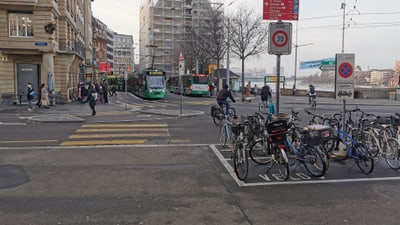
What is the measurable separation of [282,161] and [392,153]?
2.94 m

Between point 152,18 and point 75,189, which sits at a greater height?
point 152,18

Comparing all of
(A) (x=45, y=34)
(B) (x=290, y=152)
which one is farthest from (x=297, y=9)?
(A) (x=45, y=34)

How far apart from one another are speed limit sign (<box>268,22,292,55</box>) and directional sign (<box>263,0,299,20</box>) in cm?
25

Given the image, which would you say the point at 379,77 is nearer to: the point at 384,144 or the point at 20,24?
the point at 20,24

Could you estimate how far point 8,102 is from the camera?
26703mm

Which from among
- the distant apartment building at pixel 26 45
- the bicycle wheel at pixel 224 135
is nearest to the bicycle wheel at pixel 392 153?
the bicycle wheel at pixel 224 135

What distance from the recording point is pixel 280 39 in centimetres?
911

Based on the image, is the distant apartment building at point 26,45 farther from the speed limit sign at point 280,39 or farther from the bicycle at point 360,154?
the bicycle at point 360,154

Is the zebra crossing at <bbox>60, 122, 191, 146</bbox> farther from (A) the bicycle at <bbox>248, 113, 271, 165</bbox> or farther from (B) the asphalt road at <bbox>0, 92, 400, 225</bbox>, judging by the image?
(A) the bicycle at <bbox>248, 113, 271, 165</bbox>

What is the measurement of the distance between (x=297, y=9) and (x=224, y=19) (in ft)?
126

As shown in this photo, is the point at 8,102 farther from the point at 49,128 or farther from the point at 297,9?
the point at 297,9

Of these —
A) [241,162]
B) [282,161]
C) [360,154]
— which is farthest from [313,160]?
[241,162]

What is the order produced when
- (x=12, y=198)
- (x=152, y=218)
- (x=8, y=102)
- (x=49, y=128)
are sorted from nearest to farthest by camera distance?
(x=152, y=218)
(x=12, y=198)
(x=49, y=128)
(x=8, y=102)

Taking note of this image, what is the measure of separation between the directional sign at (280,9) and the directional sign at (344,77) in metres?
1.56
